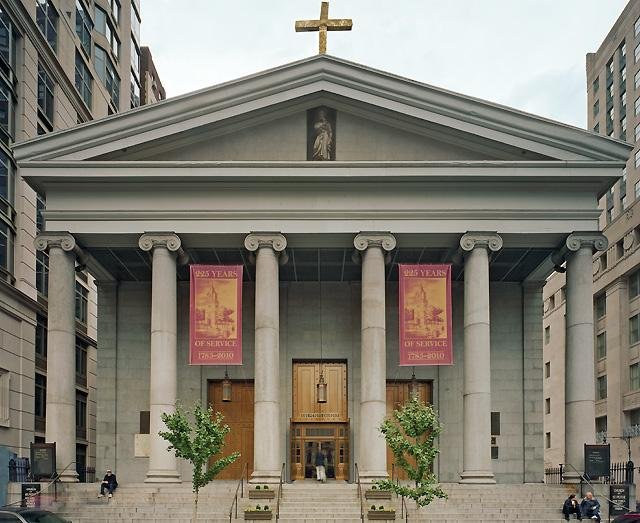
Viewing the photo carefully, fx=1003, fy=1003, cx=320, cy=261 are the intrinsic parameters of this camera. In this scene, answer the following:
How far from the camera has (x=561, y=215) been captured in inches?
1521

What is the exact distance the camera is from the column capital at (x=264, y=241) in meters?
38.4

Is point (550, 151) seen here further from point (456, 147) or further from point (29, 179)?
point (29, 179)

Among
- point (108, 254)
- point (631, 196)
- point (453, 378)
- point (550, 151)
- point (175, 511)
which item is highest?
point (631, 196)

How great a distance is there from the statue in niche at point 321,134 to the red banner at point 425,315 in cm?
529

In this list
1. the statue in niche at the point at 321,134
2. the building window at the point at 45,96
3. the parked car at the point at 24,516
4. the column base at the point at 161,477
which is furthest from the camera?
the building window at the point at 45,96

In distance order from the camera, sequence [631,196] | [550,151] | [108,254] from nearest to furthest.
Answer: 1. [550,151]
2. [108,254]
3. [631,196]

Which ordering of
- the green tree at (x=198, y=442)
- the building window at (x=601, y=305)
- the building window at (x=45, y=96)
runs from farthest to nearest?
the building window at (x=601, y=305) → the building window at (x=45, y=96) → the green tree at (x=198, y=442)

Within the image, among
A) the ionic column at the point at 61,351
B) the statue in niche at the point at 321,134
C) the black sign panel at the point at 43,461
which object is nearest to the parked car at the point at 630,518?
the statue in niche at the point at 321,134

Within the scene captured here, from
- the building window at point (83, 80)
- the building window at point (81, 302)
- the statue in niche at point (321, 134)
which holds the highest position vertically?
the building window at point (83, 80)

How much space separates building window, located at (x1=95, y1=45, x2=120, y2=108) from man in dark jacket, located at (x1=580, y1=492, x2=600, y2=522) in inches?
1779

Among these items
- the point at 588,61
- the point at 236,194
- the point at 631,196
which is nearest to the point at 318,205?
the point at 236,194

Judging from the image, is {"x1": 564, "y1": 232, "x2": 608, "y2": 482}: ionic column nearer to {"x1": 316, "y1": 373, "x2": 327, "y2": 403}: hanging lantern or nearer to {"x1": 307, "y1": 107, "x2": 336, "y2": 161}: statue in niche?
{"x1": 307, "y1": 107, "x2": 336, "y2": 161}: statue in niche

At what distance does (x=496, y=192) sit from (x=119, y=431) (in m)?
20.0

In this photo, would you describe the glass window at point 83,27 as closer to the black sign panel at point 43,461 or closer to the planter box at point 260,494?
the black sign panel at point 43,461
